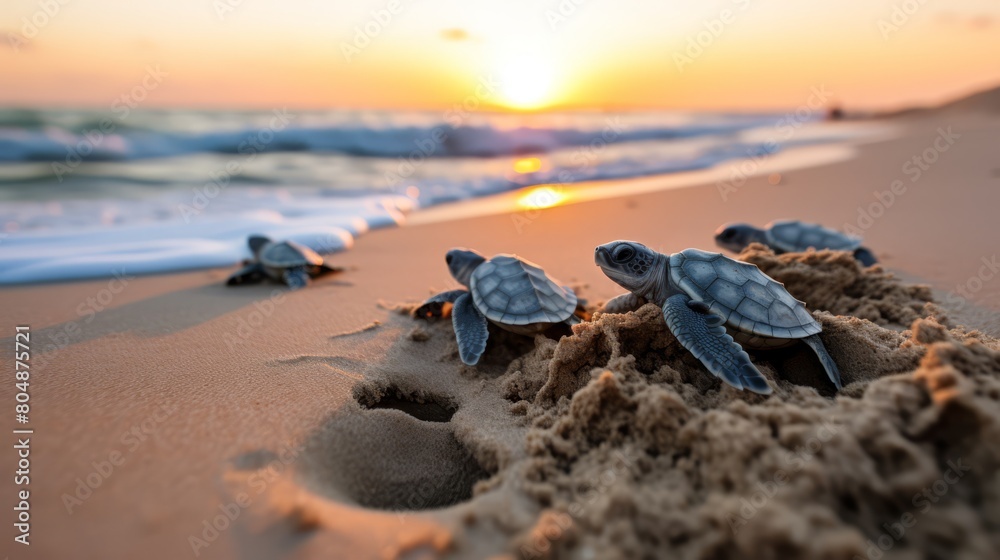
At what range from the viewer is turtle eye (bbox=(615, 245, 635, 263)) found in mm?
2766

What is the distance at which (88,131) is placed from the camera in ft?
54.6

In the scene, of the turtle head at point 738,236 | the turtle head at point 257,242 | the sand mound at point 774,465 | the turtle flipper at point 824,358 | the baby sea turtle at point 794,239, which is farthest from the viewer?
the turtle head at point 257,242

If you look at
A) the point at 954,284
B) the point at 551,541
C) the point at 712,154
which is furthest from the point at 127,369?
the point at 712,154

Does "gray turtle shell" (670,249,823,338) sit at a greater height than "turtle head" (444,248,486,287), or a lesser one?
lesser

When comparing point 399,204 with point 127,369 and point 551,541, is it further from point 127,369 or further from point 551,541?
point 551,541

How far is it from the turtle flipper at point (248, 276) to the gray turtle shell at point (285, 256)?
0.09 m

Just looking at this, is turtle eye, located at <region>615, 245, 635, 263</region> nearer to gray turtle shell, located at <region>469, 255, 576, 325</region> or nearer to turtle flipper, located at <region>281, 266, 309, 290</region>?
gray turtle shell, located at <region>469, 255, 576, 325</region>

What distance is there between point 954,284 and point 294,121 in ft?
71.8

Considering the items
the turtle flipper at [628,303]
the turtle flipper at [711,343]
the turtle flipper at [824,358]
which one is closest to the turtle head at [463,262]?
the turtle flipper at [628,303]

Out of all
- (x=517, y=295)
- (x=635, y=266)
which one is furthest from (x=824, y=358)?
(x=517, y=295)

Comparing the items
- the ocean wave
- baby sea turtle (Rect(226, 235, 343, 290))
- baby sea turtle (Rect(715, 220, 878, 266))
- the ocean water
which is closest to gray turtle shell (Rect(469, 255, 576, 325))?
baby sea turtle (Rect(226, 235, 343, 290))

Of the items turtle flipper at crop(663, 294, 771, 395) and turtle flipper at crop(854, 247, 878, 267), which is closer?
turtle flipper at crop(663, 294, 771, 395)

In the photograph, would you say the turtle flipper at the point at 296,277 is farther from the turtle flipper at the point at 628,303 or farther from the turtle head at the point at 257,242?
the turtle flipper at the point at 628,303

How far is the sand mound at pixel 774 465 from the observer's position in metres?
1.41
